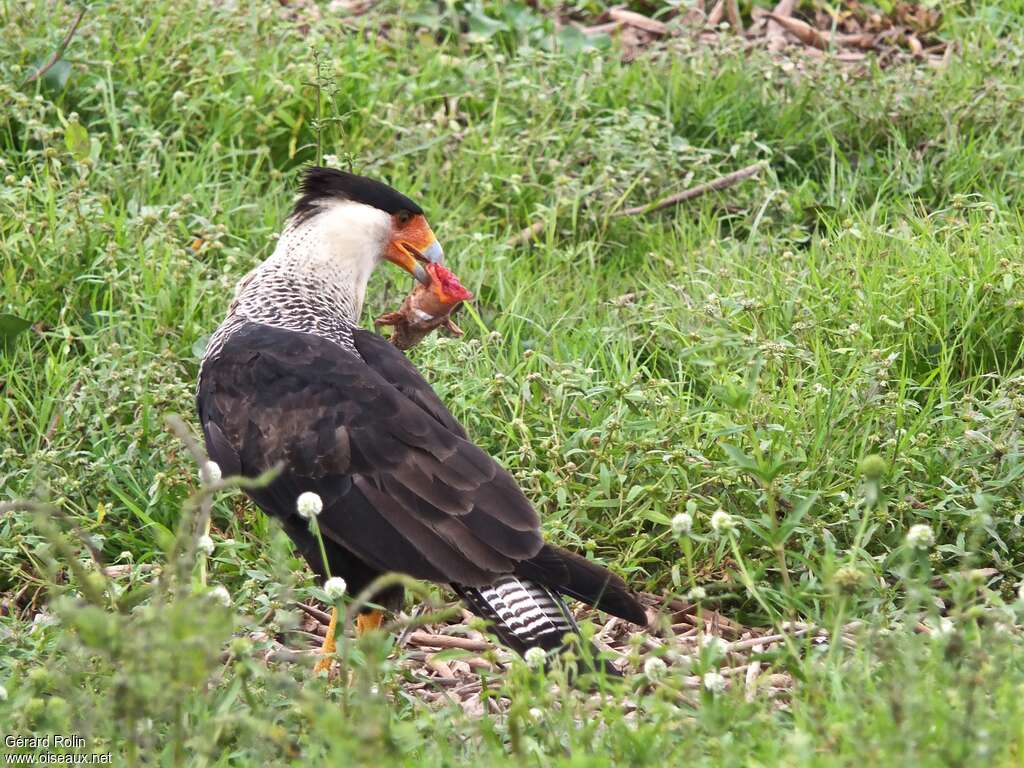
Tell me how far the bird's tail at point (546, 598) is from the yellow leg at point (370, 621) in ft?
1.67

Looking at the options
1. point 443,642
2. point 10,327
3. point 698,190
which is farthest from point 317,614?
point 698,190

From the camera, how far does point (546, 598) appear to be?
4.00m

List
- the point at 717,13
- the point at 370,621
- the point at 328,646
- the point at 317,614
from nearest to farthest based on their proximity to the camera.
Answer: the point at 328,646 < the point at 370,621 < the point at 317,614 < the point at 717,13

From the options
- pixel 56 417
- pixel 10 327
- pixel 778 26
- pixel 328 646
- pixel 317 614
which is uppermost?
pixel 778 26

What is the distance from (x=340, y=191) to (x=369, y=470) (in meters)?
1.16

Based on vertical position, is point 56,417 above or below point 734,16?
below

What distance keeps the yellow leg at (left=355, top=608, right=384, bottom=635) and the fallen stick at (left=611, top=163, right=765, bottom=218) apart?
2.51 m

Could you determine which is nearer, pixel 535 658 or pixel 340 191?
pixel 535 658

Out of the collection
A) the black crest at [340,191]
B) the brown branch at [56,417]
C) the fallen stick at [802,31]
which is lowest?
the brown branch at [56,417]

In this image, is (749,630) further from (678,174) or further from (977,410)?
(678,174)

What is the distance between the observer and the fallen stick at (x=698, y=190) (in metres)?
6.52

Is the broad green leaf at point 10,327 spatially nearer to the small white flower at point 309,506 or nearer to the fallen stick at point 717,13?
the small white flower at point 309,506

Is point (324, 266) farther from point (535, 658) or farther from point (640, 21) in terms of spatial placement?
point (640, 21)

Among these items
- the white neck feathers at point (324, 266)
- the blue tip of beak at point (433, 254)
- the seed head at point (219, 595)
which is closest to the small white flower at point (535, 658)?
the seed head at point (219, 595)
